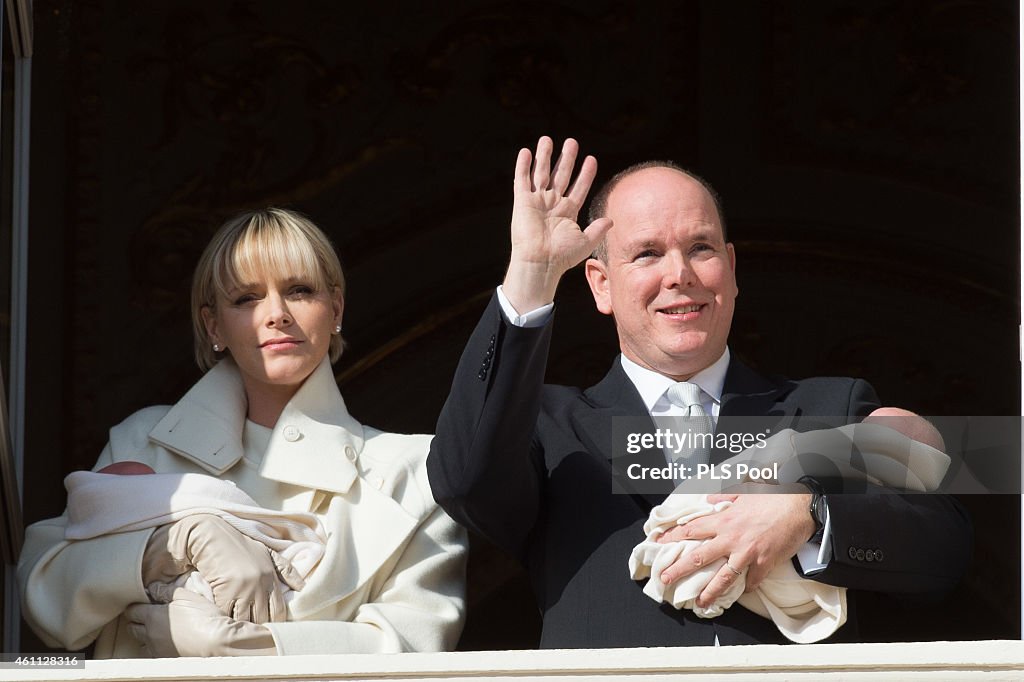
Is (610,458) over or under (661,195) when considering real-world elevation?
under

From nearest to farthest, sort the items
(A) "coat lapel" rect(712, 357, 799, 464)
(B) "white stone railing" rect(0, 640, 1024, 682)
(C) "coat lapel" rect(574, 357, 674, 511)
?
(B) "white stone railing" rect(0, 640, 1024, 682)
(C) "coat lapel" rect(574, 357, 674, 511)
(A) "coat lapel" rect(712, 357, 799, 464)

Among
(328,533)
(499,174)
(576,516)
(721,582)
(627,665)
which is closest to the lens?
(627,665)

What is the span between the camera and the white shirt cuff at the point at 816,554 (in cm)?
386

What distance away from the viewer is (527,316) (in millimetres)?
3873

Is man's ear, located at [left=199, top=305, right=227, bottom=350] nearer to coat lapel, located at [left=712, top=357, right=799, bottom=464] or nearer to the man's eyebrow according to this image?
the man's eyebrow

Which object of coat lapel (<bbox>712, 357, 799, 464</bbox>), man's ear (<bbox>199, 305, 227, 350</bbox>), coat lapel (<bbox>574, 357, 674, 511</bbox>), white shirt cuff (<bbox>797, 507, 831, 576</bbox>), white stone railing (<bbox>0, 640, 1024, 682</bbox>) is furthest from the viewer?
man's ear (<bbox>199, 305, 227, 350</bbox>)

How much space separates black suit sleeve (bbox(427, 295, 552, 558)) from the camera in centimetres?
389

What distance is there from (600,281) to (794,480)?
0.65 metres

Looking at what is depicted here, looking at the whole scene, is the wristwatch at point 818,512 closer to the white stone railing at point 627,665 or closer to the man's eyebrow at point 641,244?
the white stone railing at point 627,665

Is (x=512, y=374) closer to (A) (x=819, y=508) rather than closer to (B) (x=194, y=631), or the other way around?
(A) (x=819, y=508)

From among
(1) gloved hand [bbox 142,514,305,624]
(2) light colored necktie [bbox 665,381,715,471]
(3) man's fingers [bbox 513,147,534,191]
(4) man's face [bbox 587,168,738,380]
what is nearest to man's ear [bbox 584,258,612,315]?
(4) man's face [bbox 587,168,738,380]

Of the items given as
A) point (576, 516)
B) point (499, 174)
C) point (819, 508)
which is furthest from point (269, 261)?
point (499, 174)

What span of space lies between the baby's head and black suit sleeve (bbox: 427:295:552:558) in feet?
1.95

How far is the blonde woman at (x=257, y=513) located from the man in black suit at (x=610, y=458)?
9.2 inches
